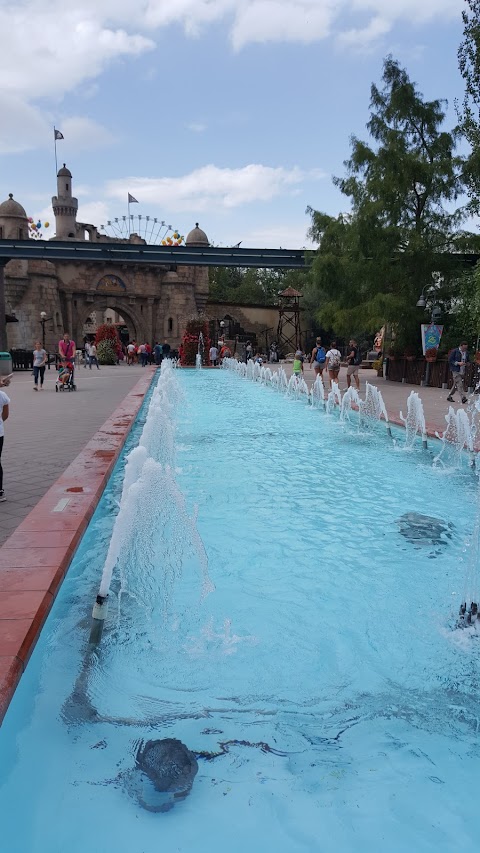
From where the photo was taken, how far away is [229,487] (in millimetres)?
6414

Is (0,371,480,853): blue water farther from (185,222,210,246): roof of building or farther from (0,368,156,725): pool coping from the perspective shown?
(185,222,210,246): roof of building

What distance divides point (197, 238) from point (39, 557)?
44.1 m

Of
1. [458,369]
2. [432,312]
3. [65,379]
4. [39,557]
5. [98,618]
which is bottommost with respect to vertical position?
[98,618]

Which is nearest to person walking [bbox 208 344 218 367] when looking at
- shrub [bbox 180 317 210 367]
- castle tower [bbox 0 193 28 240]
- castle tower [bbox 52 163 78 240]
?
shrub [bbox 180 317 210 367]

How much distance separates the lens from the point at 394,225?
20.0 metres

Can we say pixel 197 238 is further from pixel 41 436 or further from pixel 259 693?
pixel 259 693

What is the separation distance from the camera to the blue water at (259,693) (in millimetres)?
2162

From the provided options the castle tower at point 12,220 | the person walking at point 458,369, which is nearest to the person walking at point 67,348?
the person walking at point 458,369

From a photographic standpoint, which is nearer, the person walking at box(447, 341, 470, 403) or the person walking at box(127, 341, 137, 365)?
the person walking at box(447, 341, 470, 403)

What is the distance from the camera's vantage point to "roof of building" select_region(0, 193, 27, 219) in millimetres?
37906

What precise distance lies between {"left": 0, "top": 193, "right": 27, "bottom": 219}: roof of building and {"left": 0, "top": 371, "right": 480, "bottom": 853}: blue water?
37.5 m

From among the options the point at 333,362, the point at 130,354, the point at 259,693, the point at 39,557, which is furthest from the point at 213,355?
the point at 259,693

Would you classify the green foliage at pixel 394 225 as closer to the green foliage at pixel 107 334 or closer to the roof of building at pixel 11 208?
the green foliage at pixel 107 334

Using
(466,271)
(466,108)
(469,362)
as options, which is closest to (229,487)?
(469,362)
